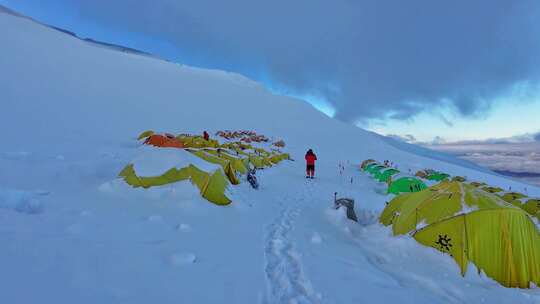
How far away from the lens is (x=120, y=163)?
1198 centimetres

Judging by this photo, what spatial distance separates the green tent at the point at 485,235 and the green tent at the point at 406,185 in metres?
8.20

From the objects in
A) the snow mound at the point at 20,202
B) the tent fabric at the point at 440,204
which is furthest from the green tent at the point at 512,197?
the snow mound at the point at 20,202

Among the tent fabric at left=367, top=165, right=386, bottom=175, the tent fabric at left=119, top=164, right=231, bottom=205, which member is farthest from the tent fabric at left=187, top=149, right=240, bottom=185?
the tent fabric at left=367, top=165, right=386, bottom=175

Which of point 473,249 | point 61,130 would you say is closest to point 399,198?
point 473,249

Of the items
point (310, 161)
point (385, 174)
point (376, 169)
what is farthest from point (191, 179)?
point (376, 169)

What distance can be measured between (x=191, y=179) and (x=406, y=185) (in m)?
10.4

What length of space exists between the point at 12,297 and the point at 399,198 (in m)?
7.97

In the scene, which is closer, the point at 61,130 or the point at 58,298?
the point at 58,298

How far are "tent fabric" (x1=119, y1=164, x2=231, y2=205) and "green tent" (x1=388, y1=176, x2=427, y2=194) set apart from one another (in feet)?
30.4

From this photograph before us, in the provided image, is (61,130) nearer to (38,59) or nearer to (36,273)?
(36,273)

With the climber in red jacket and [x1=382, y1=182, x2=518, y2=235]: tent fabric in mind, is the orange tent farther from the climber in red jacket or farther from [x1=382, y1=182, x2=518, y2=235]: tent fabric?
[x1=382, y1=182, x2=518, y2=235]: tent fabric

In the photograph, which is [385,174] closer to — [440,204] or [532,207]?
[532,207]

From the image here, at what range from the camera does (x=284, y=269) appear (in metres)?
Result: 5.31

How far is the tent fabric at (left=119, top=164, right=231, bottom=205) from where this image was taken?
28.0ft
